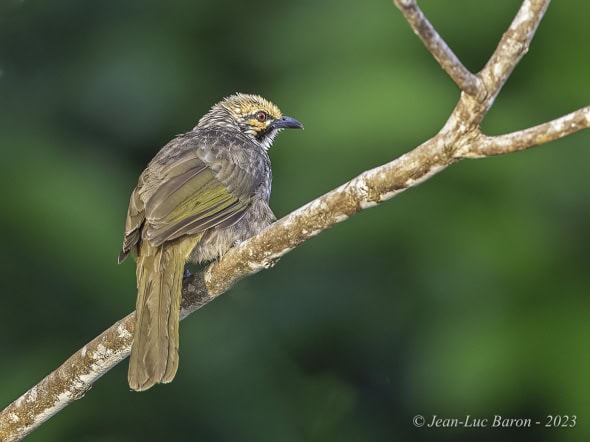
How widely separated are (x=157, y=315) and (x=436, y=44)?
1828 mm

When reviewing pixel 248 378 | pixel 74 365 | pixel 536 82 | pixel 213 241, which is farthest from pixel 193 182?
pixel 536 82

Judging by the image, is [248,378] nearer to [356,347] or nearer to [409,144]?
[356,347]

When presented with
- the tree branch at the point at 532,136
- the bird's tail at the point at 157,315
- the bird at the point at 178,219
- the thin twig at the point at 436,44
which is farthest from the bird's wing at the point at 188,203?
the thin twig at the point at 436,44

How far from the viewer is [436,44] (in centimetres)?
341

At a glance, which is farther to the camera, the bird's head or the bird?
the bird's head

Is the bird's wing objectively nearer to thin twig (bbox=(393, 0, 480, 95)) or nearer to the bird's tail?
the bird's tail

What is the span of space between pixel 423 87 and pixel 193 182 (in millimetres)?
1753

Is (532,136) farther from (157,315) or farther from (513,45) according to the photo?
(157,315)

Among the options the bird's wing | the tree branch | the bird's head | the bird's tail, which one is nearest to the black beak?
the bird's head

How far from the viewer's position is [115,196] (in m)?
6.54

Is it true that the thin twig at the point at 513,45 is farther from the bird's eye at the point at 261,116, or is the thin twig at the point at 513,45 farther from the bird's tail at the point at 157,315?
the bird's eye at the point at 261,116

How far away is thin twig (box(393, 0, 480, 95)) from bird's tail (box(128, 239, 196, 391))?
69.0 inches

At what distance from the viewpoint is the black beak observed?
6289 millimetres

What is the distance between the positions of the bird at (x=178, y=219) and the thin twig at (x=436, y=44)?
1.75 m
